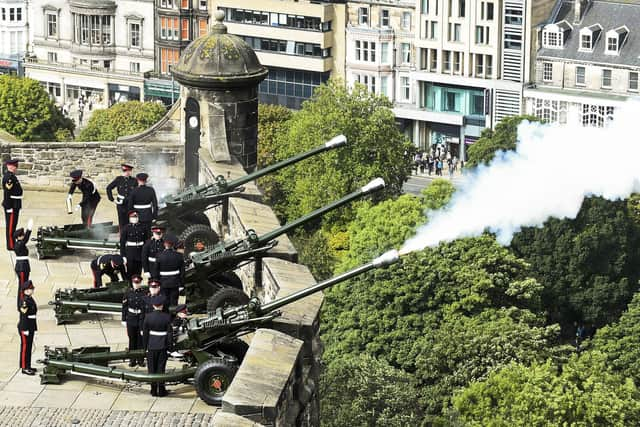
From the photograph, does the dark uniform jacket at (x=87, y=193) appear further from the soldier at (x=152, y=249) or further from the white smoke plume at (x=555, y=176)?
the white smoke plume at (x=555, y=176)

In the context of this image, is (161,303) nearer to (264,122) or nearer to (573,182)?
(573,182)

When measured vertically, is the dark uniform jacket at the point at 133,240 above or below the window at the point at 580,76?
above

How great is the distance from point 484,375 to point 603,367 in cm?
704

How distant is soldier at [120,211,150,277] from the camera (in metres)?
37.9

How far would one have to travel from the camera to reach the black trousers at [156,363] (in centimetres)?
3269

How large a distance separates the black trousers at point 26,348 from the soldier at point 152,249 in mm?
2613

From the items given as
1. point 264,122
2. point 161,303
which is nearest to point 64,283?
point 161,303

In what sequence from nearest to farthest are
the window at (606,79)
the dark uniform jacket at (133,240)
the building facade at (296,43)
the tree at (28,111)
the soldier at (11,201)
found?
the dark uniform jacket at (133,240), the soldier at (11,201), the tree at (28,111), the window at (606,79), the building facade at (296,43)

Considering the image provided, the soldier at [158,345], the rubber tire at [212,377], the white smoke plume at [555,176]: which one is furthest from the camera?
the white smoke plume at [555,176]

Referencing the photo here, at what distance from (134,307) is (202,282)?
7.57 feet

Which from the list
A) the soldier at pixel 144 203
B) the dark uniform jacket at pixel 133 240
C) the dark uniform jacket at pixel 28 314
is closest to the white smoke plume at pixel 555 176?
the soldier at pixel 144 203

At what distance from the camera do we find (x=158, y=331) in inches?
1291

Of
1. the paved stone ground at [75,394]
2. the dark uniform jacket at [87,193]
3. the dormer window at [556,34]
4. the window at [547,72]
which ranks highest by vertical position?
the dark uniform jacket at [87,193]

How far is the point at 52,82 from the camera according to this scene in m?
193
